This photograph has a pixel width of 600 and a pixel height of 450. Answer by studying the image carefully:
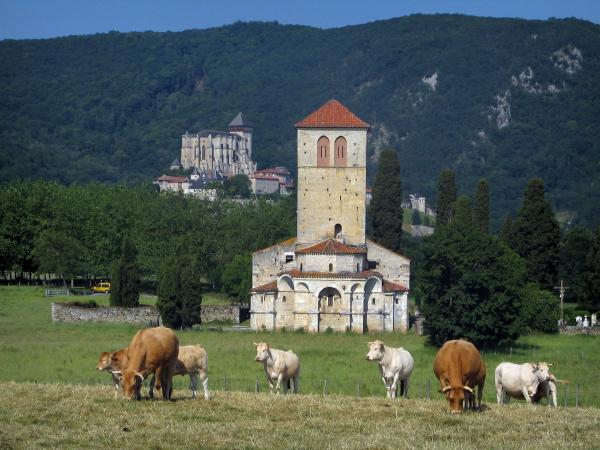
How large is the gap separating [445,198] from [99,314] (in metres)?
31.9

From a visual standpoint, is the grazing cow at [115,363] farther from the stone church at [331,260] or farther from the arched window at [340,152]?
the arched window at [340,152]

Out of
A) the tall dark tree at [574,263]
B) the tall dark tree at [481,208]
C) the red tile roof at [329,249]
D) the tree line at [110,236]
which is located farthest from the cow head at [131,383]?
the tall dark tree at [481,208]

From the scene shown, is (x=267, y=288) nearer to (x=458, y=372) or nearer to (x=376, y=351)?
(x=376, y=351)

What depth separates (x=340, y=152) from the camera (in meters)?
78.3

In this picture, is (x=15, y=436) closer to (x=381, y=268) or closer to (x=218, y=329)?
(x=218, y=329)

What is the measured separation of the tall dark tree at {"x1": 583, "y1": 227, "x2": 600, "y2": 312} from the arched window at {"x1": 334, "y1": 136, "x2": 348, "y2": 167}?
1359cm

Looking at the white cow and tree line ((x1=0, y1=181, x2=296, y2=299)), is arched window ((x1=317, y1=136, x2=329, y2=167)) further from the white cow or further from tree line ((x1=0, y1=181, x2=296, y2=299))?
the white cow

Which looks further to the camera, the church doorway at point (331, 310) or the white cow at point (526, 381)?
the church doorway at point (331, 310)

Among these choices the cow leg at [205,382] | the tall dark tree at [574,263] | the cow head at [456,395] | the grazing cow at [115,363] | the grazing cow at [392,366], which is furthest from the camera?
the tall dark tree at [574,263]

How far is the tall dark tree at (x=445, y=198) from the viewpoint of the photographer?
319ft

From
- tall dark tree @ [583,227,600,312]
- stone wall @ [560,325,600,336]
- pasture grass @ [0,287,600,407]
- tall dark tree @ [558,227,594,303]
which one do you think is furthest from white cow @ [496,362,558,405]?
tall dark tree @ [558,227,594,303]

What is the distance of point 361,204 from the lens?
7769 centimetres

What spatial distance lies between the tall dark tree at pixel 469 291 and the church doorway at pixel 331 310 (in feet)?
20.5

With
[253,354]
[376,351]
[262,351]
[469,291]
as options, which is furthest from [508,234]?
[262,351]
